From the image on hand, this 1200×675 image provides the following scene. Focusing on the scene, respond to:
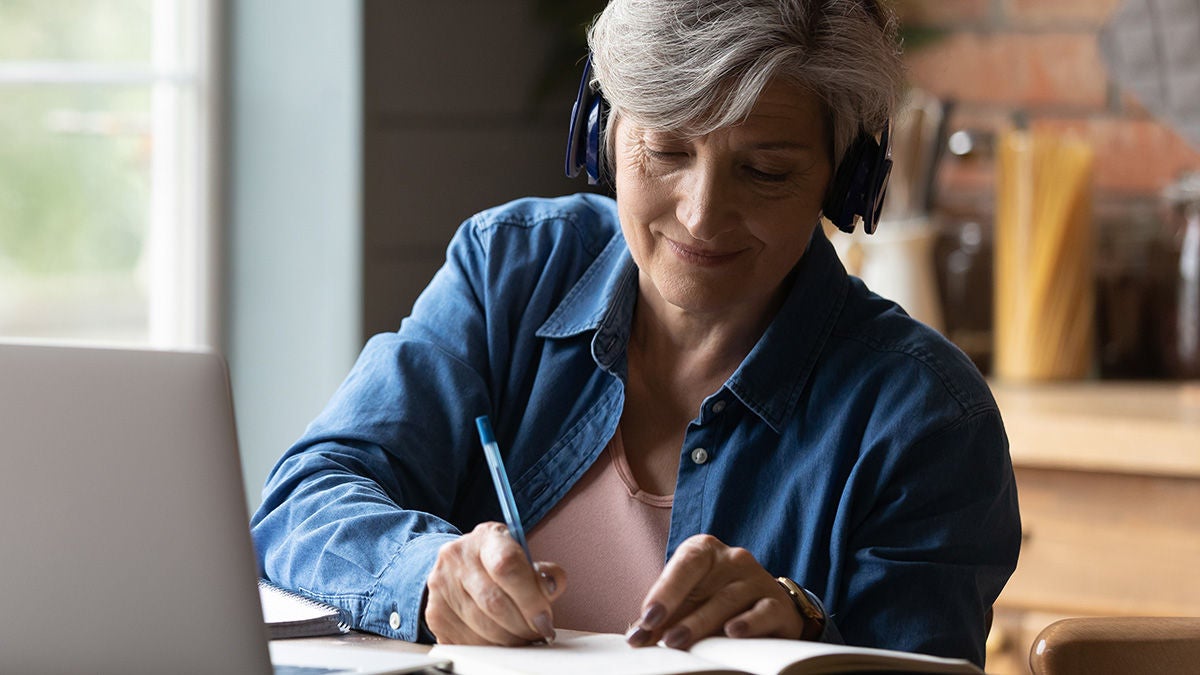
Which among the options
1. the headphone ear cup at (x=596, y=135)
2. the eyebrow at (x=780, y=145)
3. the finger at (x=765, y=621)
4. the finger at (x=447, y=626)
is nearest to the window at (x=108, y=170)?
the headphone ear cup at (x=596, y=135)

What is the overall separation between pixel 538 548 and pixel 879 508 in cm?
31

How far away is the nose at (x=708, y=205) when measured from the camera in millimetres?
1224

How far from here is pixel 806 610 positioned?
3.50 ft

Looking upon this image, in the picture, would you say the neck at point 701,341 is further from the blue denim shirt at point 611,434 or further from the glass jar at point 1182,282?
the glass jar at point 1182,282

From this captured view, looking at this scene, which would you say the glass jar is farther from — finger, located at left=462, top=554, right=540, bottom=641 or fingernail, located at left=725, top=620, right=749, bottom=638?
finger, located at left=462, top=554, right=540, bottom=641

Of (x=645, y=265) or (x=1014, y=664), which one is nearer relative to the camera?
(x=645, y=265)

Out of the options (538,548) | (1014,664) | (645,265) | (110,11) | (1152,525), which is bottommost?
(1014,664)

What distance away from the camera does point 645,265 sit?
1.30 m

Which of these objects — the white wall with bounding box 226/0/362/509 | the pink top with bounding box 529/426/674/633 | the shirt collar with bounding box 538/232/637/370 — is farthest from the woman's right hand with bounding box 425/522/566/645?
the white wall with bounding box 226/0/362/509

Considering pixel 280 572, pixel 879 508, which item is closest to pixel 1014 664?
pixel 879 508

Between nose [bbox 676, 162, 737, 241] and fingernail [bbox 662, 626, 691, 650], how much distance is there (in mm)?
383

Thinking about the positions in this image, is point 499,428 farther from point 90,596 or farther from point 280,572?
point 90,596

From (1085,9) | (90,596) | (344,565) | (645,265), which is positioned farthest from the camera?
(1085,9)

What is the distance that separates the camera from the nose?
1.22m
